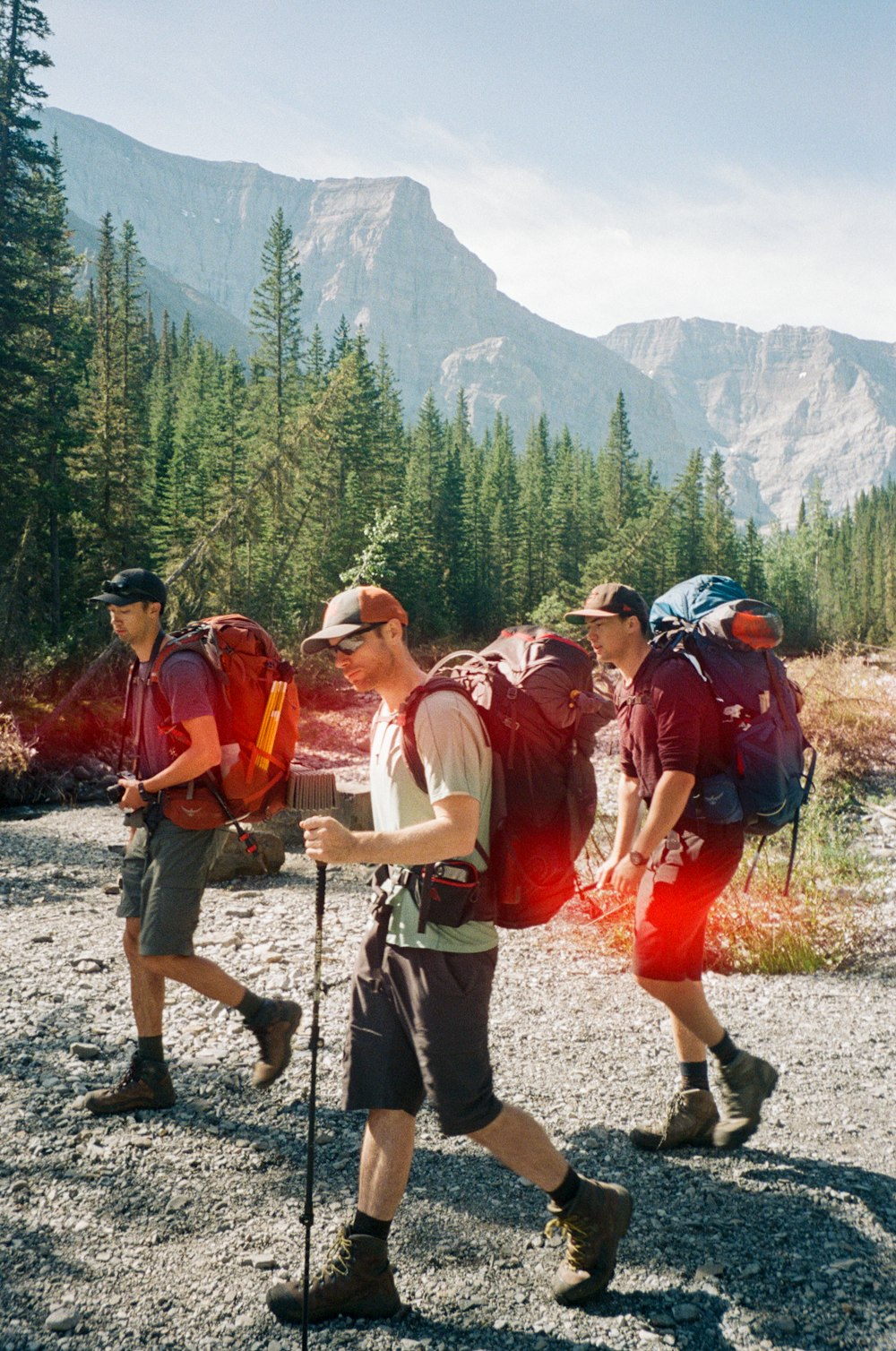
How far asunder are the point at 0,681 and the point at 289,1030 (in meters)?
19.0

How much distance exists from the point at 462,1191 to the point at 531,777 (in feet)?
6.64

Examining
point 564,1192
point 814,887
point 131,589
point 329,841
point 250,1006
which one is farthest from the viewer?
point 814,887

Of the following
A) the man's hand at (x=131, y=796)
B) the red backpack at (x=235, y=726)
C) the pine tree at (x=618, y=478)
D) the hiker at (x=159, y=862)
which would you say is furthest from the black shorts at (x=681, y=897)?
the pine tree at (x=618, y=478)

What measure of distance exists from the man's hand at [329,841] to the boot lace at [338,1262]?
1279 millimetres

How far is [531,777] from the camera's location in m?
2.77

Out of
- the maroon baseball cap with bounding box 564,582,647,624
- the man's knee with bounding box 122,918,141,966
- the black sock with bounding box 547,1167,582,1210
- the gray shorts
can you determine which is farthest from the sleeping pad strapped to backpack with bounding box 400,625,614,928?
the man's knee with bounding box 122,918,141,966

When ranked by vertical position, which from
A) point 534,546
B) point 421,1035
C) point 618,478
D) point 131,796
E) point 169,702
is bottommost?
point 421,1035

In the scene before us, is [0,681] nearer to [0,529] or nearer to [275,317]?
[0,529]

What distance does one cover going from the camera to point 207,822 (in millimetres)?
4004

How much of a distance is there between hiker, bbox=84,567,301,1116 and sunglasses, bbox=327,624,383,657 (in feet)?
4.61

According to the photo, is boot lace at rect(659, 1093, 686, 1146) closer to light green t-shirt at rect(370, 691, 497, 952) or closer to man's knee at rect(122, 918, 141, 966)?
light green t-shirt at rect(370, 691, 497, 952)

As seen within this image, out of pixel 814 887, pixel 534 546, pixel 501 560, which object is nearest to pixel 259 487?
pixel 814 887

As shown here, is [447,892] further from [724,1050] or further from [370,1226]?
[724,1050]

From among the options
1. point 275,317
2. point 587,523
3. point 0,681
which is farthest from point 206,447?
point 587,523
